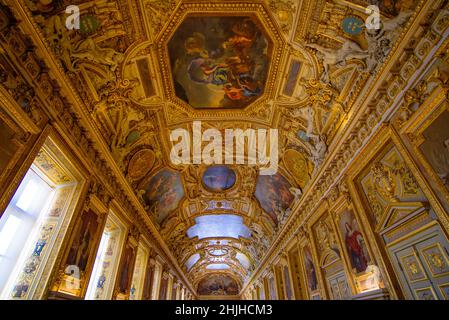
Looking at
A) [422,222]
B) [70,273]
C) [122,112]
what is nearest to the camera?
[422,222]

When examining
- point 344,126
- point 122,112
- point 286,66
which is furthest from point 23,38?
point 344,126

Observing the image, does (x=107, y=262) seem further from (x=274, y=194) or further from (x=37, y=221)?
(x=274, y=194)

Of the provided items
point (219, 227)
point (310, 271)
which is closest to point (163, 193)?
point (219, 227)

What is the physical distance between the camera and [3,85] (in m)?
4.42

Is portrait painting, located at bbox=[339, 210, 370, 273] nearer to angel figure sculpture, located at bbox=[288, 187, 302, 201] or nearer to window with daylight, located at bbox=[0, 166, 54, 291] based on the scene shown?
angel figure sculpture, located at bbox=[288, 187, 302, 201]

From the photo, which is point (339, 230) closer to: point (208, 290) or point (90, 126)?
point (90, 126)

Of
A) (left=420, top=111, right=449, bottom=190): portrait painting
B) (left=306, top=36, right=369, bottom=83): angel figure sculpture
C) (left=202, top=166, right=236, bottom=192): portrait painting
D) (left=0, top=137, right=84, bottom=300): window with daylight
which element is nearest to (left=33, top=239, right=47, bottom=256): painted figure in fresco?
(left=0, top=137, right=84, bottom=300): window with daylight

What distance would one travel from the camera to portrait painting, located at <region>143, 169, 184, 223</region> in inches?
494

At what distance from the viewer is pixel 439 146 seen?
4465 mm

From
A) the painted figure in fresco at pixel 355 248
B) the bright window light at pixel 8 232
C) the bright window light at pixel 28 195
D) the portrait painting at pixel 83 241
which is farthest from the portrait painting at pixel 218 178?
the bright window light at pixel 8 232

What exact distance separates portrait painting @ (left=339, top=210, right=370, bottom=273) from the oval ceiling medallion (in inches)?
327

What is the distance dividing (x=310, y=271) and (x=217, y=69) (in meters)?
9.41

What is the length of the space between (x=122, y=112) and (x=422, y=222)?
29.8ft

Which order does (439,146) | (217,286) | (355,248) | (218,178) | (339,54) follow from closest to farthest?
(439,146) < (339,54) < (355,248) < (218,178) < (217,286)
